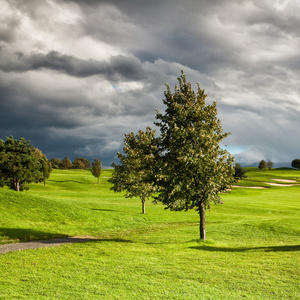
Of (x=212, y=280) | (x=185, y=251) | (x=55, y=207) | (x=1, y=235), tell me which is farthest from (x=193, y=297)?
(x=55, y=207)

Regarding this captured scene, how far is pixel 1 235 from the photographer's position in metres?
22.1

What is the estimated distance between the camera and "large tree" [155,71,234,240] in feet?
66.9

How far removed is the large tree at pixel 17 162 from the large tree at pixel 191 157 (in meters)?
37.9

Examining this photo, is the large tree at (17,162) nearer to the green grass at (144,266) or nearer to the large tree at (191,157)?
the green grass at (144,266)

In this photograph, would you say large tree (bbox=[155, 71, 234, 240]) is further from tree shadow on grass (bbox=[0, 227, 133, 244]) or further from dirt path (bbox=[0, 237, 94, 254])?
dirt path (bbox=[0, 237, 94, 254])

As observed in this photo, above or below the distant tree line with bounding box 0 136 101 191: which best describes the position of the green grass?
below

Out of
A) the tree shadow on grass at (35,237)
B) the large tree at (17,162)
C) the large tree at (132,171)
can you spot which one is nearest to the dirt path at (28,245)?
the tree shadow on grass at (35,237)

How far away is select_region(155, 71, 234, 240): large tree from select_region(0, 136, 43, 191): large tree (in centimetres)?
3793

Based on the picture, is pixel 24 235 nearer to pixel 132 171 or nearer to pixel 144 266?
pixel 144 266

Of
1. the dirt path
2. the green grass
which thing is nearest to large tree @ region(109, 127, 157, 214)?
the green grass

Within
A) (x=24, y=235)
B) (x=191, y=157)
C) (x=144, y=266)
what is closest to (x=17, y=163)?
(x=24, y=235)

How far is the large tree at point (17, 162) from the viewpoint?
5003 cm

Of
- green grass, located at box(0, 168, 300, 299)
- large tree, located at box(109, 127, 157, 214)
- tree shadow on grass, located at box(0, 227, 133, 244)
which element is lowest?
tree shadow on grass, located at box(0, 227, 133, 244)

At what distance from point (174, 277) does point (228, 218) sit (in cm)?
3012
